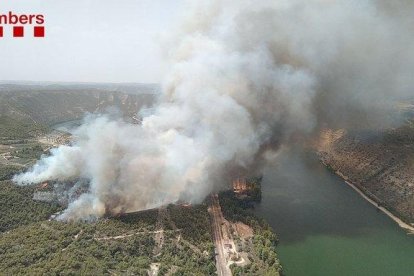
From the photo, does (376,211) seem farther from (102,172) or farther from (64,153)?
(64,153)

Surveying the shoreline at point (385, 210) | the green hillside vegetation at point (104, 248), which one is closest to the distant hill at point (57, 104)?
the shoreline at point (385, 210)

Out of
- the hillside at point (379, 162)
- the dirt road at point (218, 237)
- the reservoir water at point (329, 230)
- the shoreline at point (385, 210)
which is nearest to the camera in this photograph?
the dirt road at point (218, 237)

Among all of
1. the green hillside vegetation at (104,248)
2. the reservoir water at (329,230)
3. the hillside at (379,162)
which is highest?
the hillside at (379,162)

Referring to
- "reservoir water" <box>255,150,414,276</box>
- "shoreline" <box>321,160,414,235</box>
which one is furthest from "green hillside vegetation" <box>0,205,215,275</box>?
"shoreline" <box>321,160,414,235</box>

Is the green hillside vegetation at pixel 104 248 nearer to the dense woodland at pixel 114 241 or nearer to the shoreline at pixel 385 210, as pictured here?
the dense woodland at pixel 114 241

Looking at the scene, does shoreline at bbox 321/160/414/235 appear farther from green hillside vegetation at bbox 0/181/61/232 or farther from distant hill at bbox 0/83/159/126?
distant hill at bbox 0/83/159/126

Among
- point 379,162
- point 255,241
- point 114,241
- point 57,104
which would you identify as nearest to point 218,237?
point 255,241

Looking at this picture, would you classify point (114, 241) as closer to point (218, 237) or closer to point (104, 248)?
point (104, 248)

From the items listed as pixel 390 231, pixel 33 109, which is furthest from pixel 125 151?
pixel 33 109

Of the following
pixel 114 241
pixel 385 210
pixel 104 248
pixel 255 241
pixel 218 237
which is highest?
pixel 114 241
